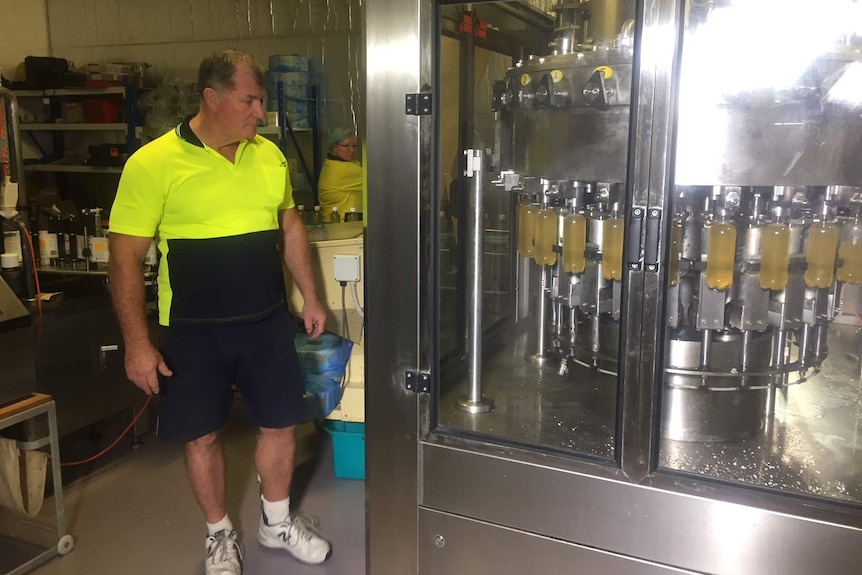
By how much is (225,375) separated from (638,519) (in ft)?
3.55

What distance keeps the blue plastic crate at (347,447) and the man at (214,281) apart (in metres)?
0.48

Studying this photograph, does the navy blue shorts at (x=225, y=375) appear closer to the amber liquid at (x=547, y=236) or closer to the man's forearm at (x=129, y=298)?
the man's forearm at (x=129, y=298)

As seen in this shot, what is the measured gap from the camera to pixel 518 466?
1.44m

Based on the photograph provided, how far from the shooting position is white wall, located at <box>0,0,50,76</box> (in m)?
4.32

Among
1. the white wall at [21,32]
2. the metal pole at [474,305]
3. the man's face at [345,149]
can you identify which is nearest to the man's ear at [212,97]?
the metal pole at [474,305]

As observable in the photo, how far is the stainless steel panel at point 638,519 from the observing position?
1.23 meters

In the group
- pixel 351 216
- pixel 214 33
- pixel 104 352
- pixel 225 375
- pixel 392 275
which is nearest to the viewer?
pixel 392 275

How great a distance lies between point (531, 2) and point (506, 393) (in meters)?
0.89

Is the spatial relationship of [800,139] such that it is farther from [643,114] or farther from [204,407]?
[204,407]

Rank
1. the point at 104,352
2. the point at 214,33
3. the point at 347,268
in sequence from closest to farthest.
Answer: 1. the point at 347,268
2. the point at 104,352
3. the point at 214,33

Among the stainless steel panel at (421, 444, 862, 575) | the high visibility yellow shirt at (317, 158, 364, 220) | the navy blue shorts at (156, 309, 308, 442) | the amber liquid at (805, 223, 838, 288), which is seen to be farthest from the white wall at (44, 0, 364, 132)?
the amber liquid at (805, 223, 838, 288)

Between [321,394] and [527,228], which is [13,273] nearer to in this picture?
[321,394]

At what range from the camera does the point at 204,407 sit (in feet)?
6.00

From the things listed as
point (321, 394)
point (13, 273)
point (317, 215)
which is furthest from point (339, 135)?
point (13, 273)
